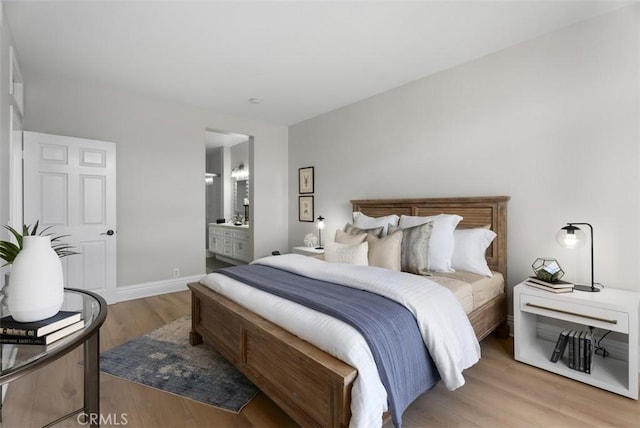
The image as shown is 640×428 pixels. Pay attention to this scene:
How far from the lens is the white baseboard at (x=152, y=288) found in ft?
12.7

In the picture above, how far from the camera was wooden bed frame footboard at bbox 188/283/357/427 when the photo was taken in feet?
4.42

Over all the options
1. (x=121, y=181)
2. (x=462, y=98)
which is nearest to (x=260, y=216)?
(x=121, y=181)

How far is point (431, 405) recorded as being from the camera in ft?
6.11

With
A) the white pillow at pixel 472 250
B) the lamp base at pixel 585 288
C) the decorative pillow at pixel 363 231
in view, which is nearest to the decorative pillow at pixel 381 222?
the decorative pillow at pixel 363 231

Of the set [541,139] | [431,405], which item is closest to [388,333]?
[431,405]

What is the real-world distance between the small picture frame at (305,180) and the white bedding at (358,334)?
106 inches

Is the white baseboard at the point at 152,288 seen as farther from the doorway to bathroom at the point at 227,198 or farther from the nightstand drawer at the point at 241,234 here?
the doorway to bathroom at the point at 227,198

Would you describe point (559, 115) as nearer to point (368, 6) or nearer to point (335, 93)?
point (368, 6)

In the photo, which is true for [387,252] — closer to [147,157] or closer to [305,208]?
[305,208]

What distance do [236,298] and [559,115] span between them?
2916 mm

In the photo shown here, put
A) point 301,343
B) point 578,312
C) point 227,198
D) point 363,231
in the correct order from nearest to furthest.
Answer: point 301,343, point 578,312, point 363,231, point 227,198

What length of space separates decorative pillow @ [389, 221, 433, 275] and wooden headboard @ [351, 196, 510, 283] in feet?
1.73

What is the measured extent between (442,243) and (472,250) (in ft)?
0.86

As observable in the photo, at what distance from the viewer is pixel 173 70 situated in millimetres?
3256
